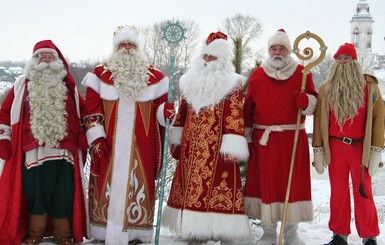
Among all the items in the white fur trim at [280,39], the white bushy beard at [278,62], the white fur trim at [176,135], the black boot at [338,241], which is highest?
the white fur trim at [280,39]

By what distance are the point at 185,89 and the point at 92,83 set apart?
0.93 metres

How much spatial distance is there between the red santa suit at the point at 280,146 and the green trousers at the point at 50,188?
6.22 feet

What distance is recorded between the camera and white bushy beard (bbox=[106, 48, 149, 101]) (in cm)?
494

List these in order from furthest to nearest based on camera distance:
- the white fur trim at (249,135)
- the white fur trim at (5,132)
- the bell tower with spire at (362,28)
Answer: the bell tower with spire at (362,28) → the white fur trim at (249,135) → the white fur trim at (5,132)

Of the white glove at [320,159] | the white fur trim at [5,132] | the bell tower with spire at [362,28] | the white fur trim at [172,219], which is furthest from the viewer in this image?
the bell tower with spire at [362,28]

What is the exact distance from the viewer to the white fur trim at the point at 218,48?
4.91 m

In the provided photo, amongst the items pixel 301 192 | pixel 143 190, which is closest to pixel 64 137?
pixel 143 190

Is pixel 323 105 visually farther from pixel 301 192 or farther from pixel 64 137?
pixel 64 137

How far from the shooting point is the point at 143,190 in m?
5.02

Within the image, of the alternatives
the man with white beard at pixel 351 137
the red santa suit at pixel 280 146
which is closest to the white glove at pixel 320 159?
the man with white beard at pixel 351 137

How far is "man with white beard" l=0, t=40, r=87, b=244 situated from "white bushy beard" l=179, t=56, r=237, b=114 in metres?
1.18

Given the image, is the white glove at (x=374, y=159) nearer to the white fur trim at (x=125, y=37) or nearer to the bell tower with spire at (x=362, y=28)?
the white fur trim at (x=125, y=37)

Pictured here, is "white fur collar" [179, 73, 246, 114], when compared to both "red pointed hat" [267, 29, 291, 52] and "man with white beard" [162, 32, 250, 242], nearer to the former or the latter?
"man with white beard" [162, 32, 250, 242]

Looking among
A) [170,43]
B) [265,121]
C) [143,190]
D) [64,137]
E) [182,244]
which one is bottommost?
[182,244]
